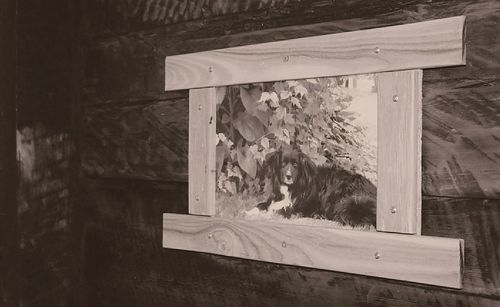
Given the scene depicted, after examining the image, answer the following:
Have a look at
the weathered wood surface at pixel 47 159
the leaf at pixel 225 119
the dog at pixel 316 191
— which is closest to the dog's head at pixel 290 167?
the dog at pixel 316 191

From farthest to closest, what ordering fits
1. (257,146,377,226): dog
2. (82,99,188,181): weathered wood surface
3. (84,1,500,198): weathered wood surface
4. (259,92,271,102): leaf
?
(82,99,188,181): weathered wood surface → (259,92,271,102): leaf → (257,146,377,226): dog → (84,1,500,198): weathered wood surface

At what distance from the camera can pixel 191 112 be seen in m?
1.09

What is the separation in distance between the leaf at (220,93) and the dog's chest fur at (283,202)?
0.62 feet

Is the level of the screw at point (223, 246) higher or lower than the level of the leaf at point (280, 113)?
lower

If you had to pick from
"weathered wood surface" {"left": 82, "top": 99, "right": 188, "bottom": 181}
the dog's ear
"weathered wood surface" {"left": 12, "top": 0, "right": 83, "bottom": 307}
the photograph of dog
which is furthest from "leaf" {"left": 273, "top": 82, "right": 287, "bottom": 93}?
"weathered wood surface" {"left": 12, "top": 0, "right": 83, "bottom": 307}

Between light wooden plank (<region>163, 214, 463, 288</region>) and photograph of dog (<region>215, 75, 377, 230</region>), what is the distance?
2 centimetres

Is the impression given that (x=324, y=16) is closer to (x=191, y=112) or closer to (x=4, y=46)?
(x=191, y=112)

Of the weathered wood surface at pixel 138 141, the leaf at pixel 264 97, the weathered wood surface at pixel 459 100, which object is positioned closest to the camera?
the weathered wood surface at pixel 459 100

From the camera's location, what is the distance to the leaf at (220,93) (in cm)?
104

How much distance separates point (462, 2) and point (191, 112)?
493mm

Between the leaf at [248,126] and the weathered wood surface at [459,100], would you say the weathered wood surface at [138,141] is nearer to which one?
the leaf at [248,126]

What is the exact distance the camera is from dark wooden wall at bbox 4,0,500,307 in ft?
2.91

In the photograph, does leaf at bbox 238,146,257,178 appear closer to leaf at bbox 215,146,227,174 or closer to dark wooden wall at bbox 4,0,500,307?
leaf at bbox 215,146,227,174

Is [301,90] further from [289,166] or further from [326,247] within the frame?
[326,247]
